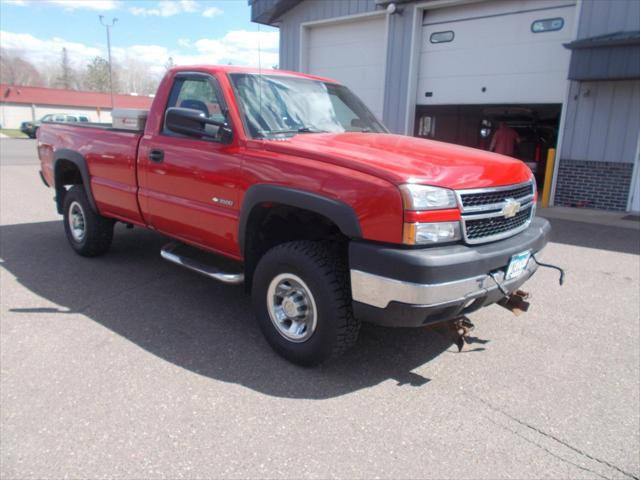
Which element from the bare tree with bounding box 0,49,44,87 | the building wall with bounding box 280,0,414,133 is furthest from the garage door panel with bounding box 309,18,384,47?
the bare tree with bounding box 0,49,44,87

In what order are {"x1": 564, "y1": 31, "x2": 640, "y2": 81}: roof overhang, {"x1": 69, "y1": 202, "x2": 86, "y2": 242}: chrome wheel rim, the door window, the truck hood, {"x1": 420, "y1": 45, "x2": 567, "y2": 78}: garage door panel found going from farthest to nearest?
{"x1": 420, "y1": 45, "x2": 567, "y2": 78}: garage door panel, {"x1": 564, "y1": 31, "x2": 640, "y2": 81}: roof overhang, {"x1": 69, "y1": 202, "x2": 86, "y2": 242}: chrome wheel rim, the door window, the truck hood

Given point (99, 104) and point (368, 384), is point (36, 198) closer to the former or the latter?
point (368, 384)

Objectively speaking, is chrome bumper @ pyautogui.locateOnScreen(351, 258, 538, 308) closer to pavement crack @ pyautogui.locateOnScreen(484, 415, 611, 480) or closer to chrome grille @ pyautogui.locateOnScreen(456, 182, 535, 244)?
chrome grille @ pyautogui.locateOnScreen(456, 182, 535, 244)

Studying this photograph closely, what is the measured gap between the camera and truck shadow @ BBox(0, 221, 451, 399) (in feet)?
11.0

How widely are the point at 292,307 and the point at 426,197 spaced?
1.18m

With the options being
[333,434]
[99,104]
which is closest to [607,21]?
[333,434]

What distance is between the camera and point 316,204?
3066 mm

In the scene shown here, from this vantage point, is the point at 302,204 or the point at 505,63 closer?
the point at 302,204

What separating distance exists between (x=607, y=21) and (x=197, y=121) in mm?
9029

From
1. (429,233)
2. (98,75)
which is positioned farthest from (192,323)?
(98,75)

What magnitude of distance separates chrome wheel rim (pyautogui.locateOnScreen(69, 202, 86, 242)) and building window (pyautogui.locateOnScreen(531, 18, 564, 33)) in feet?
30.7

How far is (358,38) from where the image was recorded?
523 inches

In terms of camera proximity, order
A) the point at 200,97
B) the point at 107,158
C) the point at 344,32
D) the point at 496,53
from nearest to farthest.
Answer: the point at 200,97 → the point at 107,158 → the point at 496,53 → the point at 344,32

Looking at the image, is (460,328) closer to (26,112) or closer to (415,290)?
(415,290)
